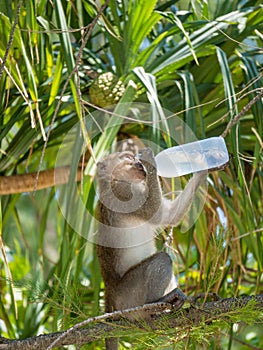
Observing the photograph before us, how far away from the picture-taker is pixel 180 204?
85.0 inches

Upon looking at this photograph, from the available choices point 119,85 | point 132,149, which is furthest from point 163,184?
point 119,85

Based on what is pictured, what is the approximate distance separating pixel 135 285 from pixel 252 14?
108 cm

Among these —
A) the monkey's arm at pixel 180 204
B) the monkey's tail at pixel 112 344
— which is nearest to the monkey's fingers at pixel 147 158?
the monkey's arm at pixel 180 204

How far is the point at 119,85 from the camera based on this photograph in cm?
242

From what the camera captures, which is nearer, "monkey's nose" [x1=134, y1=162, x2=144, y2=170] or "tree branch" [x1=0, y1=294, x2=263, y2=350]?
"tree branch" [x1=0, y1=294, x2=263, y2=350]

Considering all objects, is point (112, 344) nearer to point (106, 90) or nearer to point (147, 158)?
point (147, 158)

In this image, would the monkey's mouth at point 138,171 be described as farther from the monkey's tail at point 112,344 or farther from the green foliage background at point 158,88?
the monkey's tail at point 112,344

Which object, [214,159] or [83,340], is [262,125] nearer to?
[214,159]

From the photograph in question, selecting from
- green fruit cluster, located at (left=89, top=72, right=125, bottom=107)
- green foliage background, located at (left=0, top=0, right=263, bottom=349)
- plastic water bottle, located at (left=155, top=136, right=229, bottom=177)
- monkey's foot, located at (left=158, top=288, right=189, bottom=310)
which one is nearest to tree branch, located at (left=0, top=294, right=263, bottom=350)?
monkey's foot, located at (left=158, top=288, right=189, bottom=310)

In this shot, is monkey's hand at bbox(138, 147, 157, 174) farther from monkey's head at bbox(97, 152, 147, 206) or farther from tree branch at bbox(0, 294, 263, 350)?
tree branch at bbox(0, 294, 263, 350)

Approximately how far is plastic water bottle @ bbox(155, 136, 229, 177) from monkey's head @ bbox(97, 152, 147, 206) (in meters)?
0.26

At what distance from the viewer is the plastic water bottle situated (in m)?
1.75

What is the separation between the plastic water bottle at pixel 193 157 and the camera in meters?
1.75

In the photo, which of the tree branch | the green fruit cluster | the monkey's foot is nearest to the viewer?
the tree branch
